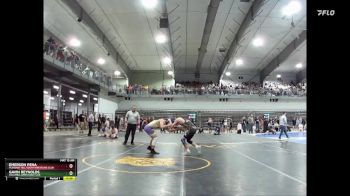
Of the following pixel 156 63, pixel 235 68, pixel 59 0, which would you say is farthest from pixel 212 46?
pixel 59 0

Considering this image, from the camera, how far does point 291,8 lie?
66.5 feet

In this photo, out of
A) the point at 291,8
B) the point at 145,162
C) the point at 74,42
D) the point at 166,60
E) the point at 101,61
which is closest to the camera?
the point at 145,162

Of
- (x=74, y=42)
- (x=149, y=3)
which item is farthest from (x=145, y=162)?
(x=74, y=42)

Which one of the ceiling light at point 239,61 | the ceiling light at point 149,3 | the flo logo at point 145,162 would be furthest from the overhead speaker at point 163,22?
the ceiling light at point 239,61

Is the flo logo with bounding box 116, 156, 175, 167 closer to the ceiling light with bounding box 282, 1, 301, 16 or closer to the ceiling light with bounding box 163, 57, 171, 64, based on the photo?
the ceiling light with bounding box 282, 1, 301, 16

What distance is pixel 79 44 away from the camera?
85.5 feet

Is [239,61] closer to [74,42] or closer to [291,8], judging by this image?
[291,8]

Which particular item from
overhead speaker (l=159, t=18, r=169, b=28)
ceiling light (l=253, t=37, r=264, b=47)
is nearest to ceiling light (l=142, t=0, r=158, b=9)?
overhead speaker (l=159, t=18, r=169, b=28)

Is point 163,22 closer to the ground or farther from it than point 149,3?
closer to the ground
